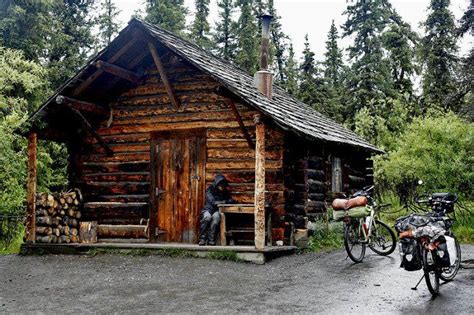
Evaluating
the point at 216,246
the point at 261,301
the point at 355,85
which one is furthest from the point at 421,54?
the point at 261,301

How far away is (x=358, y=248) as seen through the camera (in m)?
10.5

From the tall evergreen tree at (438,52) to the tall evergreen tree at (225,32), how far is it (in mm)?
12768

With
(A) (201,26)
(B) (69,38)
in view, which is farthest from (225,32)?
(B) (69,38)

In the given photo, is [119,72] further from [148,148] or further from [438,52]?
[438,52]

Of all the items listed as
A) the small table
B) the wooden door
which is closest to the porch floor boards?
the small table

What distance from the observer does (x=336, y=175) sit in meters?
15.9

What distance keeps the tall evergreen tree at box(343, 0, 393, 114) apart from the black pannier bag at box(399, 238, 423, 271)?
22525mm

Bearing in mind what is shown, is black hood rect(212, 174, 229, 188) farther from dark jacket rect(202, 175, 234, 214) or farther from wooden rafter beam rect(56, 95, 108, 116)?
wooden rafter beam rect(56, 95, 108, 116)

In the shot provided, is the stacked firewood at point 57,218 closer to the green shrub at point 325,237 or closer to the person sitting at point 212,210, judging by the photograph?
the person sitting at point 212,210

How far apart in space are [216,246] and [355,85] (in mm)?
23079

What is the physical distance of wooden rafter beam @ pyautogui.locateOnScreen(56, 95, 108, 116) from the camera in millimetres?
11950

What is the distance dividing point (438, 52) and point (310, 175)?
19184 millimetres

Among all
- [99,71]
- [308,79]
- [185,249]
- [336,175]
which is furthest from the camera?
[308,79]

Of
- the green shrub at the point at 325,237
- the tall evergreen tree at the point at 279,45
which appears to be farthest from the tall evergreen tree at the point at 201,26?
the green shrub at the point at 325,237
